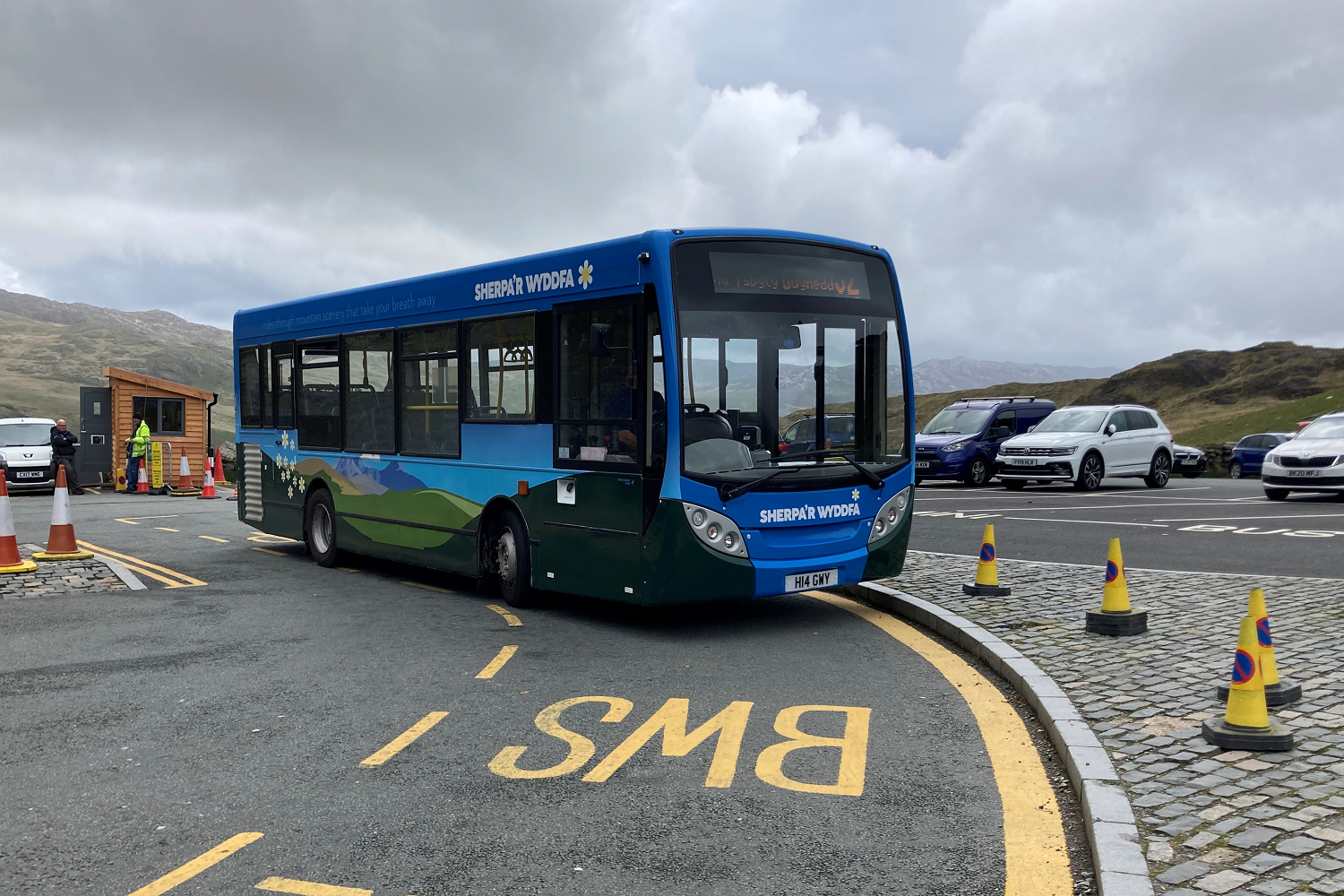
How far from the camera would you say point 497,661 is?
753 centimetres

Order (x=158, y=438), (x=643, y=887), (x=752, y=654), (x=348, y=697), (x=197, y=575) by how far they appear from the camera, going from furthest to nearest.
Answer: (x=158, y=438) → (x=197, y=575) → (x=752, y=654) → (x=348, y=697) → (x=643, y=887)

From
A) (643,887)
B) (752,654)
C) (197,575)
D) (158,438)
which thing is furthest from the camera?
(158,438)

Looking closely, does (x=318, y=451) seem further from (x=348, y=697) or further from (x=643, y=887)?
(x=643, y=887)

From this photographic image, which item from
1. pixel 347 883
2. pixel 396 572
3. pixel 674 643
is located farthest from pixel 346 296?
pixel 347 883

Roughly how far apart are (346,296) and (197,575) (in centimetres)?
329

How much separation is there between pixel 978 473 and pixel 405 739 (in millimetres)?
→ 22269

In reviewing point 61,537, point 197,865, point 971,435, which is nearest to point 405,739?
point 197,865

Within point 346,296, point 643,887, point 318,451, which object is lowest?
point 643,887

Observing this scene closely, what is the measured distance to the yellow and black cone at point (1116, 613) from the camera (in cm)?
754

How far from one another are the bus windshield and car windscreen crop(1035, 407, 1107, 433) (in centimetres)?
1672

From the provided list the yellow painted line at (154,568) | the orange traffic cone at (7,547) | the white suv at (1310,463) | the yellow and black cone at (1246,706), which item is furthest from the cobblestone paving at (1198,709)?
the white suv at (1310,463)

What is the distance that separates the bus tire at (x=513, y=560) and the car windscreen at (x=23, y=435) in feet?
72.1

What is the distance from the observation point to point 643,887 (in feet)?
12.6

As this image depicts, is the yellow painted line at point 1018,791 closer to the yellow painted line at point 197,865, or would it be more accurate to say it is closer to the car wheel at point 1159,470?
the yellow painted line at point 197,865
